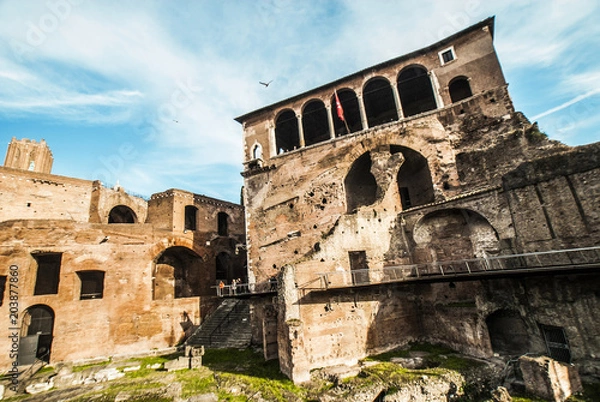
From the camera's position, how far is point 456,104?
1662 centimetres

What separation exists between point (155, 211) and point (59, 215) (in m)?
6.45

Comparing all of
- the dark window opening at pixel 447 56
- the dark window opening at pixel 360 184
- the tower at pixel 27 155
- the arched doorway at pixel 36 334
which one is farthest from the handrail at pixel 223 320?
the tower at pixel 27 155

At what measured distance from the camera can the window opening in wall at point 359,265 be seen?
1376 centimetres

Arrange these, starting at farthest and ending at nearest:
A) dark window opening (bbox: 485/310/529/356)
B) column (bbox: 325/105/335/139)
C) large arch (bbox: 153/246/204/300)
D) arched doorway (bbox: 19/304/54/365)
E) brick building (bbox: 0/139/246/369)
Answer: large arch (bbox: 153/246/204/300), column (bbox: 325/105/335/139), brick building (bbox: 0/139/246/369), arched doorway (bbox: 19/304/54/365), dark window opening (bbox: 485/310/529/356)

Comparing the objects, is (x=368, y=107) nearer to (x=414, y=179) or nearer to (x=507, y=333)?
(x=414, y=179)

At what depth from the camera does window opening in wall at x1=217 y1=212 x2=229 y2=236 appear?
2553 centimetres

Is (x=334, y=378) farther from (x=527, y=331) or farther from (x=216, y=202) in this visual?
(x=216, y=202)

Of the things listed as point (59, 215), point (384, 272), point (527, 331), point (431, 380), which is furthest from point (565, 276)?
point (59, 215)

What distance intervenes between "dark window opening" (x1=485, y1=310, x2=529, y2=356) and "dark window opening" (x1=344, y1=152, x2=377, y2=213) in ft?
27.6

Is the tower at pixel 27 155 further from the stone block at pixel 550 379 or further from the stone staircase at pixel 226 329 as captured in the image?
the stone block at pixel 550 379

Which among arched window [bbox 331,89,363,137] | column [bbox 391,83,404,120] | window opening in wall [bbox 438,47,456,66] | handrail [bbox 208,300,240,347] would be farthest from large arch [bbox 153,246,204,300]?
window opening in wall [bbox 438,47,456,66]

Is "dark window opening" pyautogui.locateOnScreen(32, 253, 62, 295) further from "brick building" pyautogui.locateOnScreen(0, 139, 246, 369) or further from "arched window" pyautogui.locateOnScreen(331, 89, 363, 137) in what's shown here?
"arched window" pyautogui.locateOnScreen(331, 89, 363, 137)

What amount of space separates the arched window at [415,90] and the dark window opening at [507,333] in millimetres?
14245

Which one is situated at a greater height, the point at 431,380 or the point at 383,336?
the point at 383,336
